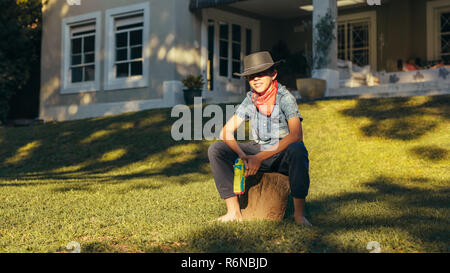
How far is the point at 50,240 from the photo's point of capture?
3287 millimetres

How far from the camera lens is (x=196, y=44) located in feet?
43.4

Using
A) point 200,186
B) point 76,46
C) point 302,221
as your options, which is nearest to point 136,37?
point 76,46

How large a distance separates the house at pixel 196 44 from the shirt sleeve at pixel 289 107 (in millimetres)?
8143

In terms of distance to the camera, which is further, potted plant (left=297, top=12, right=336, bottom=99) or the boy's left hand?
potted plant (left=297, top=12, right=336, bottom=99)

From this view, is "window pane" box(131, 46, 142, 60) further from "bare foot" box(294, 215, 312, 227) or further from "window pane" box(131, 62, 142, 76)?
"bare foot" box(294, 215, 312, 227)

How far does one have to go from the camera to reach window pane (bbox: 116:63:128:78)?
552 inches

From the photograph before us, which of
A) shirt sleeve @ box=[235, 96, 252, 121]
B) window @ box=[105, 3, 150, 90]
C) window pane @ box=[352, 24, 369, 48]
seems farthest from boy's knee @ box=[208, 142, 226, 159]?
window pane @ box=[352, 24, 369, 48]

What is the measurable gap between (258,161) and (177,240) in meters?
0.86

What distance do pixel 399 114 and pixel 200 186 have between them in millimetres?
4380

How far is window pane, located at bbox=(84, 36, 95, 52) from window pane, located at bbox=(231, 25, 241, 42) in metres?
4.30

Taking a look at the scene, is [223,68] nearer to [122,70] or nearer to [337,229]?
[122,70]

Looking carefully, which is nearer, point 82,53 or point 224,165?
point 224,165

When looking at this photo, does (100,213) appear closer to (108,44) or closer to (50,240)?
(50,240)

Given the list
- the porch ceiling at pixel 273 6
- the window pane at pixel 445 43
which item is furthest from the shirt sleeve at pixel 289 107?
the window pane at pixel 445 43
